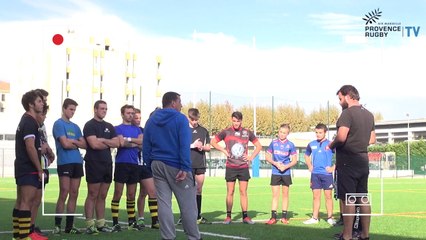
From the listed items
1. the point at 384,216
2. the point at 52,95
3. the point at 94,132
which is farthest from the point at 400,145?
the point at 94,132

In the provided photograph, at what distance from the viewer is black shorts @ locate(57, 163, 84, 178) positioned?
10.4m

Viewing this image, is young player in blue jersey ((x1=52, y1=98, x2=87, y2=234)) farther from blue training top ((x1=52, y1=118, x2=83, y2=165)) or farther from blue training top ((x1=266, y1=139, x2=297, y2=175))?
blue training top ((x1=266, y1=139, x2=297, y2=175))

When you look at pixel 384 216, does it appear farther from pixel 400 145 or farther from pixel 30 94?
pixel 400 145

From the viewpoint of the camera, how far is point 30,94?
8.91 metres

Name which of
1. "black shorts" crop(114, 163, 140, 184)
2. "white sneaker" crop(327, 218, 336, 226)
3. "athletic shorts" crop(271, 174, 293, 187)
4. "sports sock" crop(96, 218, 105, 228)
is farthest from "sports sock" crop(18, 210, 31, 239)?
"white sneaker" crop(327, 218, 336, 226)

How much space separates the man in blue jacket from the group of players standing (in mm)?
12

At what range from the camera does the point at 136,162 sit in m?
11.2

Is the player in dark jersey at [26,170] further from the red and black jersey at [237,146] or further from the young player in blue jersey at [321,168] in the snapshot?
the young player in blue jersey at [321,168]

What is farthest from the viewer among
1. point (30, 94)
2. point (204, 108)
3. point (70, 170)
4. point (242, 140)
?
point (204, 108)

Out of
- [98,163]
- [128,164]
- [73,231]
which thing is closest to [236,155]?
[128,164]

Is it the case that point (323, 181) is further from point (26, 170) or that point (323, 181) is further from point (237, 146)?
point (26, 170)

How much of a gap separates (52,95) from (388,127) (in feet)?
Result: 258

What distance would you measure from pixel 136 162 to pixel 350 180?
13.3 ft

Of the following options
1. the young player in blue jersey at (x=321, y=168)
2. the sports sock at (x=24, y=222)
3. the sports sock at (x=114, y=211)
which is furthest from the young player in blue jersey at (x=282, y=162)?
the sports sock at (x=24, y=222)
